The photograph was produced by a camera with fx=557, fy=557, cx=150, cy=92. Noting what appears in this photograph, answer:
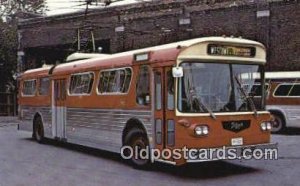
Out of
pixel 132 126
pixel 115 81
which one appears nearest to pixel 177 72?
pixel 132 126

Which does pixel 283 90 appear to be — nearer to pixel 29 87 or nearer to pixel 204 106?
pixel 29 87

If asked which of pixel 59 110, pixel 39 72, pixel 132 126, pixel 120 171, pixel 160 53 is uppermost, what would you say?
pixel 160 53

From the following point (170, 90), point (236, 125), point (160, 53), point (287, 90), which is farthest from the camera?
point (287, 90)

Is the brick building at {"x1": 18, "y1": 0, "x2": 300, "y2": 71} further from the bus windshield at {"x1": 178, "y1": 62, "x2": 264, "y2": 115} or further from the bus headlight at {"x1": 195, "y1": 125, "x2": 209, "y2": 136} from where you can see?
the bus headlight at {"x1": 195, "y1": 125, "x2": 209, "y2": 136}

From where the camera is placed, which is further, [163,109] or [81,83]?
[81,83]

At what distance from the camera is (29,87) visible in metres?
19.9

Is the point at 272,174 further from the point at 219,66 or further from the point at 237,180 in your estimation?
the point at 219,66

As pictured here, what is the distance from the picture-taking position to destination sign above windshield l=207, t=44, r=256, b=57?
1101 cm

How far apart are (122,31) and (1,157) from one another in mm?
18781

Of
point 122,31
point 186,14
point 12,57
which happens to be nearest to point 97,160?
point 186,14

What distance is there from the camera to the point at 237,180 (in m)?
10.5

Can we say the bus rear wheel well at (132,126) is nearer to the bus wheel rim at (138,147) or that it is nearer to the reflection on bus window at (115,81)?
the bus wheel rim at (138,147)

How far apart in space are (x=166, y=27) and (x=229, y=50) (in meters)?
19.4

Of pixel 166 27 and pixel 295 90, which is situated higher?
pixel 166 27
